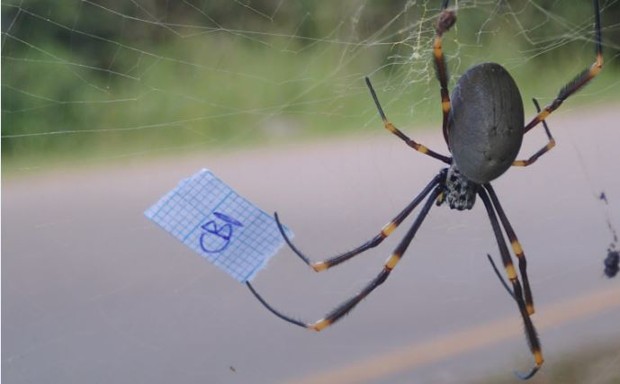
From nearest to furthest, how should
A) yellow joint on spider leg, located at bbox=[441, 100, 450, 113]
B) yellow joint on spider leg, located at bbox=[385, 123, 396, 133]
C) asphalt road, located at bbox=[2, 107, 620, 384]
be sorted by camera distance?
1. yellow joint on spider leg, located at bbox=[441, 100, 450, 113]
2. yellow joint on spider leg, located at bbox=[385, 123, 396, 133]
3. asphalt road, located at bbox=[2, 107, 620, 384]

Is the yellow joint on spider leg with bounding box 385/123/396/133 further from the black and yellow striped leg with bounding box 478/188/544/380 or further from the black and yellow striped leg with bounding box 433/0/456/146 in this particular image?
the black and yellow striped leg with bounding box 478/188/544/380

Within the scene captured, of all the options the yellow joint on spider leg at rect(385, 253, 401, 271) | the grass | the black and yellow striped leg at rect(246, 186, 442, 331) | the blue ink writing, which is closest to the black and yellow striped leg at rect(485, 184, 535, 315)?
the black and yellow striped leg at rect(246, 186, 442, 331)

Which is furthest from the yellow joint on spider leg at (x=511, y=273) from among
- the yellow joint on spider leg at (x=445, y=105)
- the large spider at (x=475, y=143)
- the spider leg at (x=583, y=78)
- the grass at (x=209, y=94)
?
the grass at (x=209, y=94)

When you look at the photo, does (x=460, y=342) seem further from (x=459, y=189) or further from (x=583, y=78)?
(x=583, y=78)

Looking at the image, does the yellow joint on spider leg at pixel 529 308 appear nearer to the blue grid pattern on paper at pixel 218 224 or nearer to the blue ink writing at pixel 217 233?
the blue grid pattern on paper at pixel 218 224

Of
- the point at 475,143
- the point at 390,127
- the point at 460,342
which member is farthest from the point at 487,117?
the point at 460,342

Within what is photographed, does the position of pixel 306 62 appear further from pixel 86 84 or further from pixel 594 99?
pixel 594 99

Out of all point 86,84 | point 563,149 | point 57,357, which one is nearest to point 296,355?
point 57,357
